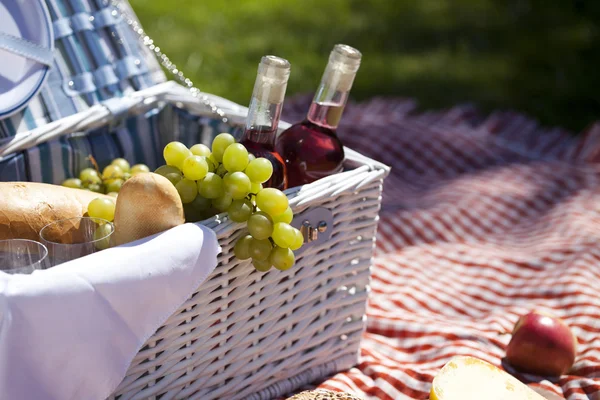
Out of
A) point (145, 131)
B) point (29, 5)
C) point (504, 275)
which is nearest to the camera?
point (29, 5)

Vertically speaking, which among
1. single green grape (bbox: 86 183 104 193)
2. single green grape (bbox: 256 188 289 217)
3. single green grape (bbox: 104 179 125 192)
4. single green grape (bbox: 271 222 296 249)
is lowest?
single green grape (bbox: 86 183 104 193)

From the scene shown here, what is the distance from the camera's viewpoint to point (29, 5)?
1.29m

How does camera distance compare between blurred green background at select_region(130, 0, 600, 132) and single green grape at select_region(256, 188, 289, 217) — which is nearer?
single green grape at select_region(256, 188, 289, 217)

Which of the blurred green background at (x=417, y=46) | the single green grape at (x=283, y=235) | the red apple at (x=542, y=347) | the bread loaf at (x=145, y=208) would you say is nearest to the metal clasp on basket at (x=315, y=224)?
the single green grape at (x=283, y=235)

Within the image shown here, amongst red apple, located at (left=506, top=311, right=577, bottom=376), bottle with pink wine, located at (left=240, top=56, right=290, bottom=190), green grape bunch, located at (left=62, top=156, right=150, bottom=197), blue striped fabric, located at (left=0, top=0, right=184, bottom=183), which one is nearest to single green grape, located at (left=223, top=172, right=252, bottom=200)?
bottle with pink wine, located at (left=240, top=56, right=290, bottom=190)

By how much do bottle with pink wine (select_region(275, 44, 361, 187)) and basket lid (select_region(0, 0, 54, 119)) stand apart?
1.50 ft

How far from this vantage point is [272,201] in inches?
38.7

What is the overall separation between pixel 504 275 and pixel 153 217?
110 centimetres

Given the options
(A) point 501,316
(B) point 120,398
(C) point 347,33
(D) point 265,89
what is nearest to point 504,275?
(A) point 501,316

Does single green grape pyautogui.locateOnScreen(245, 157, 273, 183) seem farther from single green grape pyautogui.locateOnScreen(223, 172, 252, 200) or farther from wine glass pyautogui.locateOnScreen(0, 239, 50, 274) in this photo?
wine glass pyautogui.locateOnScreen(0, 239, 50, 274)

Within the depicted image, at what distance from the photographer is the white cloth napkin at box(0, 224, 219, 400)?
0.80 m

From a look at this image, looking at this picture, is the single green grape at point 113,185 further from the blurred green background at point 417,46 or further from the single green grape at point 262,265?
the blurred green background at point 417,46

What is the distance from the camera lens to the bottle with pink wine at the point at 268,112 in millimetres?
1039

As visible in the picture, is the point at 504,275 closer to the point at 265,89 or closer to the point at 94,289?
the point at 265,89
